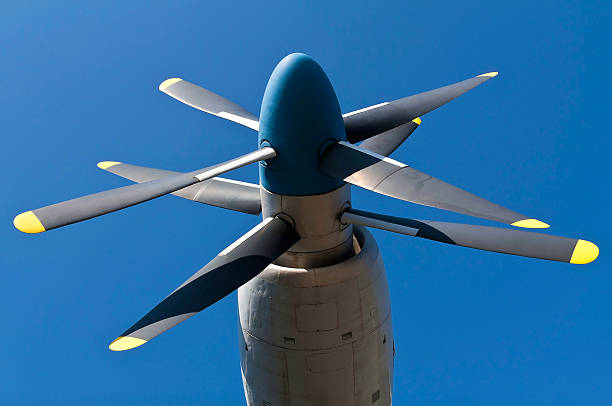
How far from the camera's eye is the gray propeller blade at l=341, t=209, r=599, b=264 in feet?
19.3

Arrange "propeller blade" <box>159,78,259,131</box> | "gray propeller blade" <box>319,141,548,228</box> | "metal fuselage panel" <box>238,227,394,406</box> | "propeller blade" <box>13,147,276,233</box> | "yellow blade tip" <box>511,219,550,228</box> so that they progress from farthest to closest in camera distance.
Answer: "propeller blade" <box>159,78,259,131</box>, "metal fuselage panel" <box>238,227,394,406</box>, "gray propeller blade" <box>319,141,548,228</box>, "propeller blade" <box>13,147,276,233</box>, "yellow blade tip" <box>511,219,550,228</box>

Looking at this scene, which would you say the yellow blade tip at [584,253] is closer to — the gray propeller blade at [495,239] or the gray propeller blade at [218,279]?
the gray propeller blade at [495,239]

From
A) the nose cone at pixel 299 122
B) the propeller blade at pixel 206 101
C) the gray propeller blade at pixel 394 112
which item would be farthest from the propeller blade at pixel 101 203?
the gray propeller blade at pixel 394 112

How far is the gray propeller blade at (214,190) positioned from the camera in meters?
8.49

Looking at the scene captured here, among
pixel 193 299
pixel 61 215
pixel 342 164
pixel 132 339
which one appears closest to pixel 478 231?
pixel 342 164

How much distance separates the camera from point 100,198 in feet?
19.1

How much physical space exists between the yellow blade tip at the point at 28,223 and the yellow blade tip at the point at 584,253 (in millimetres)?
4644

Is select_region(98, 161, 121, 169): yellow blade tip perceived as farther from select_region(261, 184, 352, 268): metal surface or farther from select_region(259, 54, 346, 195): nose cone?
select_region(259, 54, 346, 195): nose cone

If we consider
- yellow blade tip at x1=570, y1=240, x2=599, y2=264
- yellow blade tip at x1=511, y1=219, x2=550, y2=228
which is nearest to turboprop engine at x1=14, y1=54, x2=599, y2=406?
yellow blade tip at x1=570, y1=240, x2=599, y2=264

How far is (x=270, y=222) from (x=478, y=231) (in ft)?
7.77

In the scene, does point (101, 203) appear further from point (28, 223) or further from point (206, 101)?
point (206, 101)

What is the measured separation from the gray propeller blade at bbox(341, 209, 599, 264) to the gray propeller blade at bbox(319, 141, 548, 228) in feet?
2.20

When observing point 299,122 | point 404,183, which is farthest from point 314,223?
point 404,183

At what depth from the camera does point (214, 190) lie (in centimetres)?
878
